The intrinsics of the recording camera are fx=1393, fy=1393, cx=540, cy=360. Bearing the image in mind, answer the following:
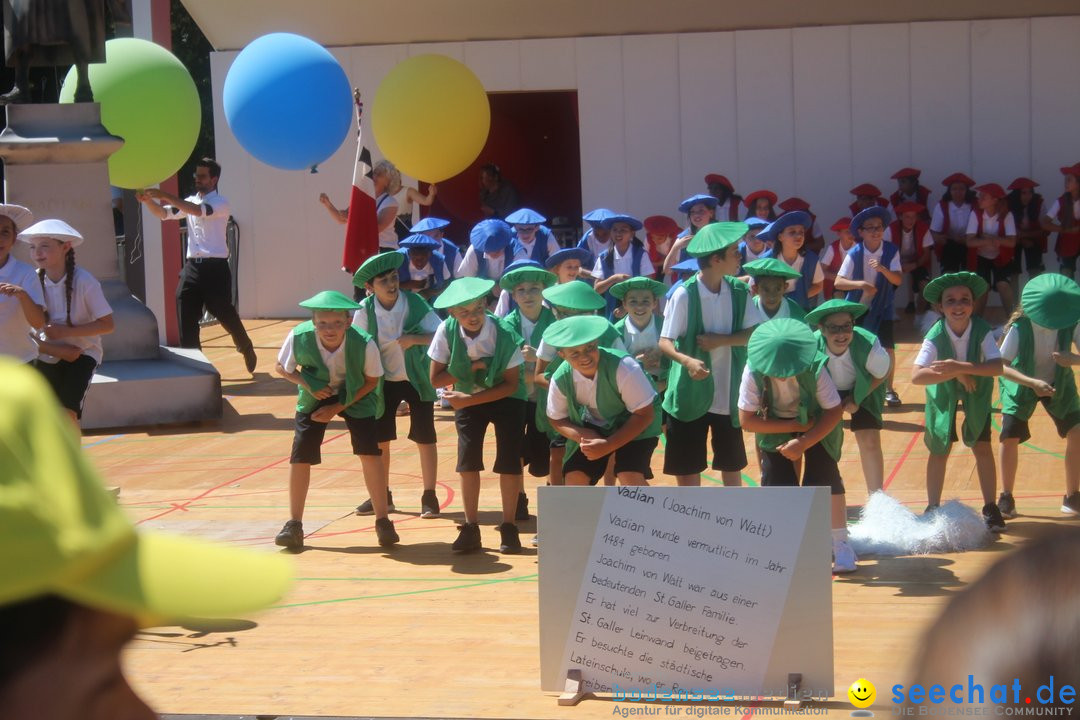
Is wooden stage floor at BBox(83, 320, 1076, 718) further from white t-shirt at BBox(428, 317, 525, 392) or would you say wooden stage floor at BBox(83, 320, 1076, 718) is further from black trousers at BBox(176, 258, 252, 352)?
black trousers at BBox(176, 258, 252, 352)

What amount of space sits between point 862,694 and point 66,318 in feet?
18.3

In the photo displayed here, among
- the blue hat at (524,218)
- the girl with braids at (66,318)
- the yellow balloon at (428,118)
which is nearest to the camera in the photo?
the girl with braids at (66,318)

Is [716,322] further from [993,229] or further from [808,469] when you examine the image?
[993,229]

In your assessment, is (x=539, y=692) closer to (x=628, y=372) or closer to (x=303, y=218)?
(x=628, y=372)

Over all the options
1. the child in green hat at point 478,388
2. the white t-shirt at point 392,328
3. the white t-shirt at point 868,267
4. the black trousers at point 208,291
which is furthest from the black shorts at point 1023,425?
the black trousers at point 208,291

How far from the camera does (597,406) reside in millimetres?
7332

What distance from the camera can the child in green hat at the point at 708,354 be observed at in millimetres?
8109

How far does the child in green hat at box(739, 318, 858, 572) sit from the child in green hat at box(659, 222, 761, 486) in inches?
25.0

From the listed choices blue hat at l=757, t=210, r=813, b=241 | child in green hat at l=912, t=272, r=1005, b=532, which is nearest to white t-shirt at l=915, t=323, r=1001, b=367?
child in green hat at l=912, t=272, r=1005, b=532

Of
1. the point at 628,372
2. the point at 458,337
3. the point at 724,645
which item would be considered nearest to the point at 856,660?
the point at 724,645

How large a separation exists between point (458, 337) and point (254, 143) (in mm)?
3897

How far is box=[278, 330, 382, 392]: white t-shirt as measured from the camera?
830 centimetres

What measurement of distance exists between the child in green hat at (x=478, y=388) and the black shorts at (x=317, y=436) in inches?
19.8

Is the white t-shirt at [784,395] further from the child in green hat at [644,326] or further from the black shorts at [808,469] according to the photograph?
the child in green hat at [644,326]
